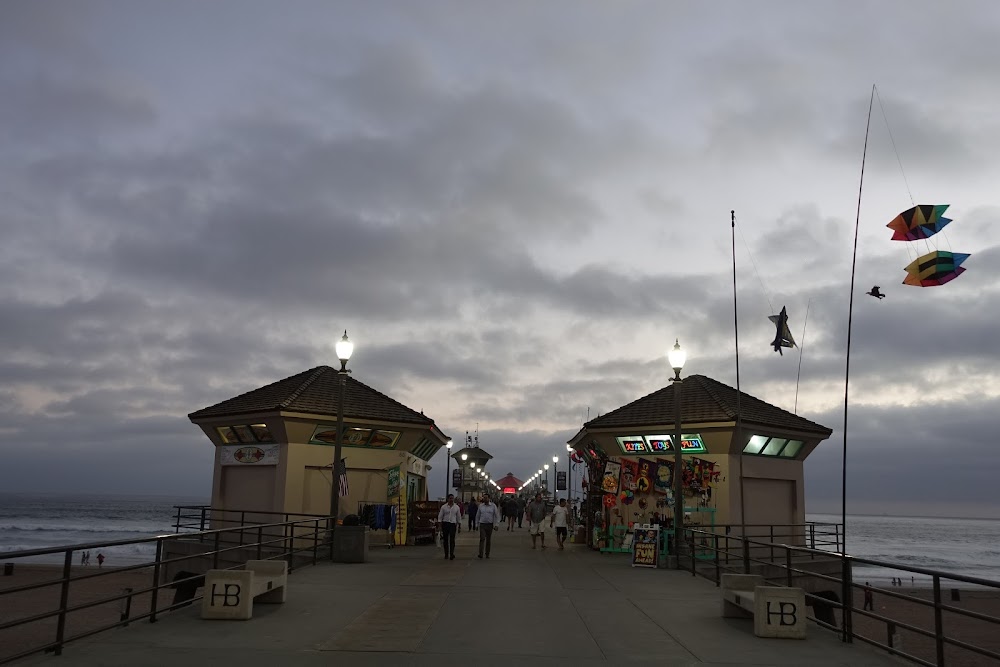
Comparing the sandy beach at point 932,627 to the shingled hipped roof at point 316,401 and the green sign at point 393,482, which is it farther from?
the shingled hipped roof at point 316,401

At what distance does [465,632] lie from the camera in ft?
32.3

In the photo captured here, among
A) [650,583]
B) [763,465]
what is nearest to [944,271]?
[763,465]

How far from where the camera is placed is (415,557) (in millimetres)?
22312

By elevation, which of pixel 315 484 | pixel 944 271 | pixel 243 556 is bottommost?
pixel 243 556

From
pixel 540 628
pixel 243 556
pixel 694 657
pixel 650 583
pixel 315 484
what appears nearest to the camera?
pixel 694 657

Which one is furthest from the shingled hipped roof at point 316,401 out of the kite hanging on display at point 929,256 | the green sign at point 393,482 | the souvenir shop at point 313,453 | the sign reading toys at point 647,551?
the kite hanging on display at point 929,256

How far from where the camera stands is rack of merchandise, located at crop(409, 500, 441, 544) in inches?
1112

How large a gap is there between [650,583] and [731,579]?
518cm

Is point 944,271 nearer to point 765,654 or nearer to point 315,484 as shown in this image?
point 765,654

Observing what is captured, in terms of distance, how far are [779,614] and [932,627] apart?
3316 centimetres

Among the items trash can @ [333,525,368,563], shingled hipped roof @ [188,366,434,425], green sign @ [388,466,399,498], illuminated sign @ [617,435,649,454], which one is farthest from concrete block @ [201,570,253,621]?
illuminated sign @ [617,435,649,454]

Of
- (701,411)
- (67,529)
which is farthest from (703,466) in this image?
(67,529)

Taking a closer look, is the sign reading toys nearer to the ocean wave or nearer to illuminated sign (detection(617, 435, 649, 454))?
illuminated sign (detection(617, 435, 649, 454))

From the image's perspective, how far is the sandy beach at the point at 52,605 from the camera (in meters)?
27.7
